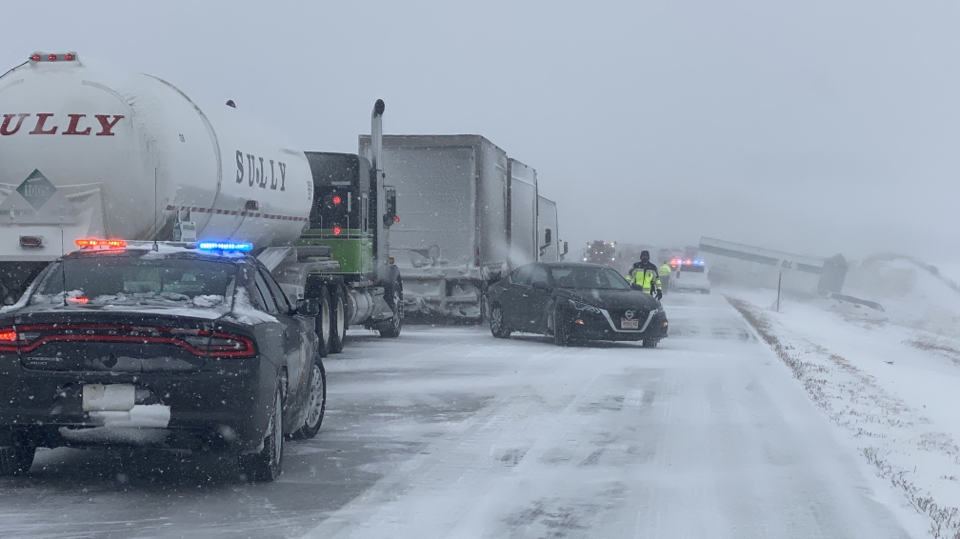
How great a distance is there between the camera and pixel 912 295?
84062mm

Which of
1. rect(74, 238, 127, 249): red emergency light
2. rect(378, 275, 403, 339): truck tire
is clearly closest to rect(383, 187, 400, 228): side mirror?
rect(378, 275, 403, 339): truck tire

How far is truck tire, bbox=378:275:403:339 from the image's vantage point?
2316cm

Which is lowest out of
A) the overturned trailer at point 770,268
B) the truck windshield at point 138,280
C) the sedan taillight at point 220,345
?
the overturned trailer at point 770,268

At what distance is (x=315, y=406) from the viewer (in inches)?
404

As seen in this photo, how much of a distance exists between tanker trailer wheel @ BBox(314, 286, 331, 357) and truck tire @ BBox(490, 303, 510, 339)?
15.5ft

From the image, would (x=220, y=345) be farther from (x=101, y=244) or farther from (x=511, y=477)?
(x=511, y=477)

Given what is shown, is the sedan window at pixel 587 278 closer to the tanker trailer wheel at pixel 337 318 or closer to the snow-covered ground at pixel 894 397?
the snow-covered ground at pixel 894 397

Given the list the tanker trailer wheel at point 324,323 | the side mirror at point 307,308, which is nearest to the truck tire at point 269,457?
the side mirror at point 307,308

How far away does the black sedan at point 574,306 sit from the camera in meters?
20.9

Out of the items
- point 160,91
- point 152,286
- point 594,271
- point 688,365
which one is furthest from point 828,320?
point 152,286

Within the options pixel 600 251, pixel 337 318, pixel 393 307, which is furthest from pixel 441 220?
pixel 600 251

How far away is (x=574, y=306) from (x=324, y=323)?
4.46 m

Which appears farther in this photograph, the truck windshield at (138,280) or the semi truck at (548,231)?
the semi truck at (548,231)

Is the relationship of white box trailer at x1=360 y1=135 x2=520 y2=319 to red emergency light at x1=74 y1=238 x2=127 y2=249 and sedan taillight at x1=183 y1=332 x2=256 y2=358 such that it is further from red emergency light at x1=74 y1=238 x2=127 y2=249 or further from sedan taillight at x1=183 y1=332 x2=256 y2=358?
sedan taillight at x1=183 y1=332 x2=256 y2=358
